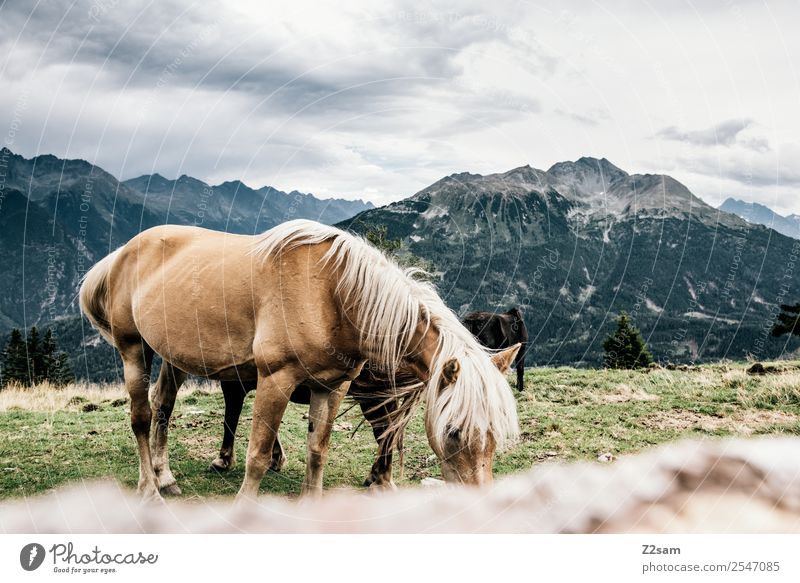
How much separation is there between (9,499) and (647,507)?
692cm

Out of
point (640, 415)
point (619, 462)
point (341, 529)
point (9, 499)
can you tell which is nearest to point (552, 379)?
point (640, 415)

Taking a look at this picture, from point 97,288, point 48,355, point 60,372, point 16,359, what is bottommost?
point 16,359

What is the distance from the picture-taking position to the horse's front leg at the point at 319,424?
225 inches

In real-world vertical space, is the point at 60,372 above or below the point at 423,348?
below

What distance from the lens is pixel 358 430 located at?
9.30 m

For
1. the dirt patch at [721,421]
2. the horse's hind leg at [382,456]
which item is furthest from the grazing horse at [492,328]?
the horse's hind leg at [382,456]

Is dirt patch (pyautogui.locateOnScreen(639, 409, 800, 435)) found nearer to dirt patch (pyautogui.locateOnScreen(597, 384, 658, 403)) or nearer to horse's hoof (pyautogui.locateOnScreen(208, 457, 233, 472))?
dirt patch (pyautogui.locateOnScreen(597, 384, 658, 403))

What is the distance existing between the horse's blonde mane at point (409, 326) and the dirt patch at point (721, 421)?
17.6ft

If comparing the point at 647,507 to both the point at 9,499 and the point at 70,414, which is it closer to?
the point at 9,499

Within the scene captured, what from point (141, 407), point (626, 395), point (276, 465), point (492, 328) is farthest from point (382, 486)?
point (492, 328)

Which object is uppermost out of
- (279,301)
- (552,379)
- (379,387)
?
(279,301)

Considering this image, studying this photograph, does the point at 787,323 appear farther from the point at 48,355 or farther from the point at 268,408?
the point at 48,355

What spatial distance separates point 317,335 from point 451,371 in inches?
50.9

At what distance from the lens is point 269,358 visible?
5.19 metres
